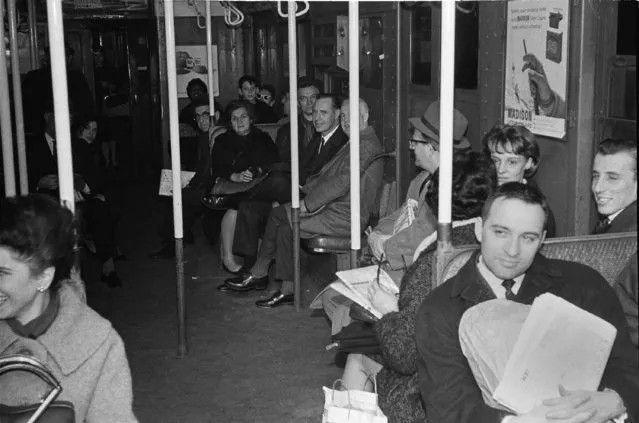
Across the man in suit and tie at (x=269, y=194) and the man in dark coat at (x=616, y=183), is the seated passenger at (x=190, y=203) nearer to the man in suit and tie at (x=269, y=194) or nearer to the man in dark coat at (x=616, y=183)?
the man in suit and tie at (x=269, y=194)

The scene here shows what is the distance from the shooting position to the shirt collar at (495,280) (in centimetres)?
Result: 310

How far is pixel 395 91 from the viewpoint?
772cm

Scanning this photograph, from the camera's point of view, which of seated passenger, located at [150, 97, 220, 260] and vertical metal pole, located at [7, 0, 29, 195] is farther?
seated passenger, located at [150, 97, 220, 260]

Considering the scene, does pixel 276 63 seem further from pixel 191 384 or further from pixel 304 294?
pixel 191 384

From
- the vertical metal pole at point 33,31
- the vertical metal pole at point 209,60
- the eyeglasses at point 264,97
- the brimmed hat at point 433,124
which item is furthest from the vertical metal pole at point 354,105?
the vertical metal pole at point 33,31

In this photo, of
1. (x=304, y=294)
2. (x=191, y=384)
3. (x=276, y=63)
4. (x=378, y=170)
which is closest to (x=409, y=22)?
(x=378, y=170)

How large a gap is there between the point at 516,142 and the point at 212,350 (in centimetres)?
253

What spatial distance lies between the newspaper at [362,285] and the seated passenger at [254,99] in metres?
6.01

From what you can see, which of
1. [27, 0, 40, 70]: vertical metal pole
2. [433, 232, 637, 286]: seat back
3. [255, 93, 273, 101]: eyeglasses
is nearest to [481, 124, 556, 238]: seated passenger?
[433, 232, 637, 286]: seat back

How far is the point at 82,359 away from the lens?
2.58 meters

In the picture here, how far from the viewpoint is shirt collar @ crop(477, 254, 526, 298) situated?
3.10m

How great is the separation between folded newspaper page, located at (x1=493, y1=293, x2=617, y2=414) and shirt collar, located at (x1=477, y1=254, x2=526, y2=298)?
0.47 meters

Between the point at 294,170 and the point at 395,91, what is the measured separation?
177 centimetres

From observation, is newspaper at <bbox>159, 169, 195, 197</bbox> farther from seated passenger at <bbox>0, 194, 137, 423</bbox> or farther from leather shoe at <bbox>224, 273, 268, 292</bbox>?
seated passenger at <bbox>0, 194, 137, 423</bbox>
